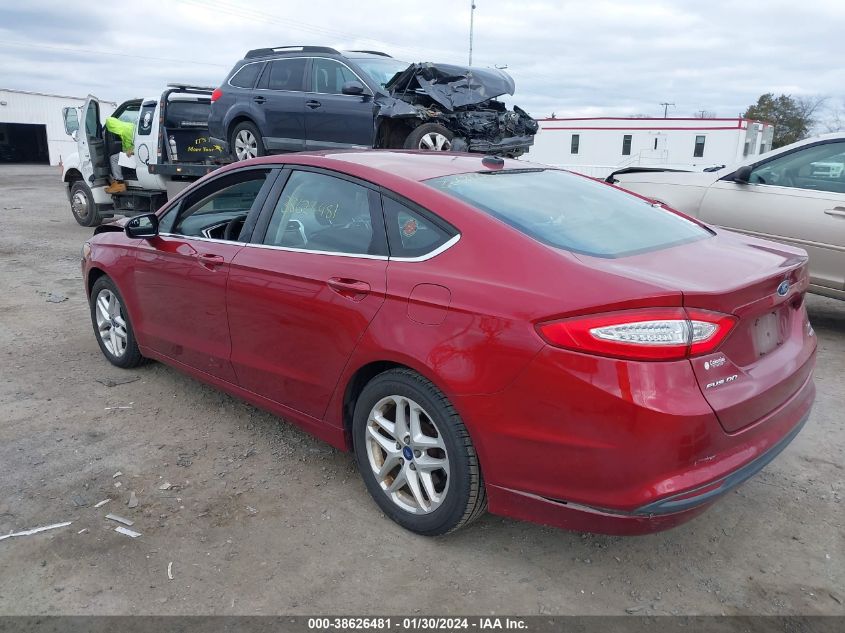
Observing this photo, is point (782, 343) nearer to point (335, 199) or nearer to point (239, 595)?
point (335, 199)

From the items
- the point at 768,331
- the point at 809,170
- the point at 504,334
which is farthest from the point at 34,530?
the point at 809,170

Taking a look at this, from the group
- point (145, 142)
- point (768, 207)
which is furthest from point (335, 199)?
point (145, 142)

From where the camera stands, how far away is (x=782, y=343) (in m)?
→ 2.83

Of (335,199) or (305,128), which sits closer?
(335,199)

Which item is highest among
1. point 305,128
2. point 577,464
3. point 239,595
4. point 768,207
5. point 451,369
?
point 305,128

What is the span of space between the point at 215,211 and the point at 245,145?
20.4 ft

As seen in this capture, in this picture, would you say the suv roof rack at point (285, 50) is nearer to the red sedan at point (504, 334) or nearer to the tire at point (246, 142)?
the tire at point (246, 142)

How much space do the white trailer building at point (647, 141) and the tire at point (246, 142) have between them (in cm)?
3018

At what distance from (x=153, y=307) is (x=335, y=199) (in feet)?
5.63

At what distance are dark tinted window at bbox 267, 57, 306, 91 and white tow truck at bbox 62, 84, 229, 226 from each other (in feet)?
4.71

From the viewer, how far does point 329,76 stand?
365 inches

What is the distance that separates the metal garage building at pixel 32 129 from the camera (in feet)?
146

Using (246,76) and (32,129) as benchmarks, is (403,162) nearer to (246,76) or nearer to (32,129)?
(246,76)

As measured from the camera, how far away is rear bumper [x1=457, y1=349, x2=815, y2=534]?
7.51 feet
